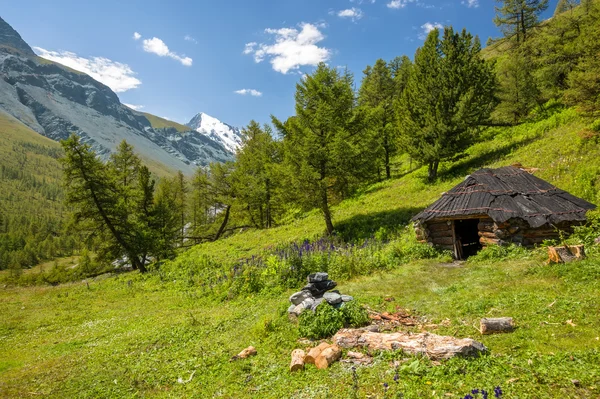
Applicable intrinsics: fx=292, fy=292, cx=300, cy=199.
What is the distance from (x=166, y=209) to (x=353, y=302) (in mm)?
29188

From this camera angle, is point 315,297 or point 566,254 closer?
point 566,254

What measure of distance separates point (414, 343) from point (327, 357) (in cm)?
178

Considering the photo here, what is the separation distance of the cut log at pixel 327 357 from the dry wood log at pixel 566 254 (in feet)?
25.9

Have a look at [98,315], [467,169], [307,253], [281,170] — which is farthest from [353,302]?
[467,169]

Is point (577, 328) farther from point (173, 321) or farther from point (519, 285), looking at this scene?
point (173, 321)

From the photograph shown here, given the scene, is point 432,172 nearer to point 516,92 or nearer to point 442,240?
point 442,240

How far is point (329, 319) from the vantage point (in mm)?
7801

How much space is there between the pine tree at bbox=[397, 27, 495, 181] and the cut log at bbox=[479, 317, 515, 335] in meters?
18.2

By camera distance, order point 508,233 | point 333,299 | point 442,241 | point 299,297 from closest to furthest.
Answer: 1. point 333,299
2. point 299,297
3. point 508,233
4. point 442,241

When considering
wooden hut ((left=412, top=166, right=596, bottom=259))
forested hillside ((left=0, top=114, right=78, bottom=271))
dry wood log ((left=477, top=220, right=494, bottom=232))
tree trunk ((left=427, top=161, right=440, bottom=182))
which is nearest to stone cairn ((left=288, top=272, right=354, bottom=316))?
wooden hut ((left=412, top=166, right=596, bottom=259))

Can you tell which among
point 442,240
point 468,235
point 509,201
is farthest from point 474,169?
point 442,240

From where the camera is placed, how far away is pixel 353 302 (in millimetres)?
8461

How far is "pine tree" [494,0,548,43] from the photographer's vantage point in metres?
37.8

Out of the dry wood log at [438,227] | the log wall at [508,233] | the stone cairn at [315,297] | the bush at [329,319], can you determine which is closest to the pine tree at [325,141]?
the dry wood log at [438,227]
